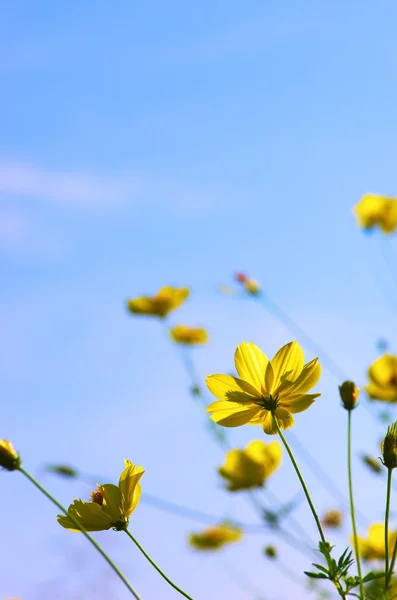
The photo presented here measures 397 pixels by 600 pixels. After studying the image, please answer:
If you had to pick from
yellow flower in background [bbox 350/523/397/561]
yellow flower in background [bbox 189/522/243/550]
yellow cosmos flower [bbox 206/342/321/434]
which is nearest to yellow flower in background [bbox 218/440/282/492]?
yellow flower in background [bbox 350/523/397/561]

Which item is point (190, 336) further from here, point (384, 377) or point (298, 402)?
point (298, 402)

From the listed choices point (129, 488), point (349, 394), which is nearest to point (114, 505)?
point (129, 488)

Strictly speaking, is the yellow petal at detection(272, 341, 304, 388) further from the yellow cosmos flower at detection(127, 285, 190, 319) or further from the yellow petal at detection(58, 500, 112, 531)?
the yellow cosmos flower at detection(127, 285, 190, 319)

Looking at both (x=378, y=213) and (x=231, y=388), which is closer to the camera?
(x=231, y=388)

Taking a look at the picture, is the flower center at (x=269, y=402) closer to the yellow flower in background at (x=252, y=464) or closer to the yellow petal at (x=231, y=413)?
the yellow petal at (x=231, y=413)

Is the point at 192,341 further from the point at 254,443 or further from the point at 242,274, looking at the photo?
the point at 254,443

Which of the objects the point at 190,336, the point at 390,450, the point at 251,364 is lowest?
the point at 390,450

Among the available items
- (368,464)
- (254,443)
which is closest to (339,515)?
A: (368,464)
